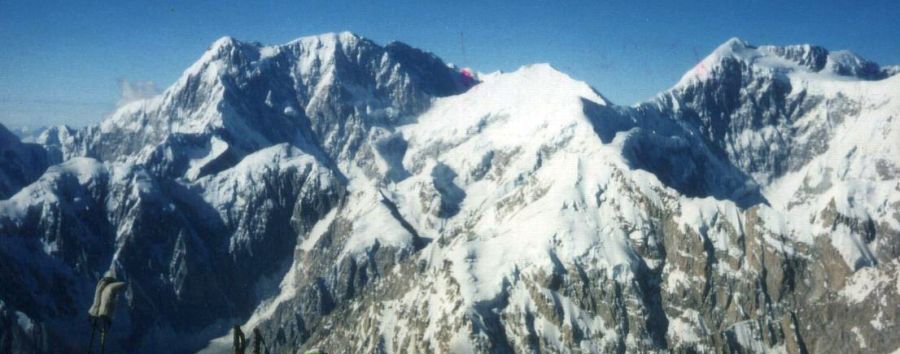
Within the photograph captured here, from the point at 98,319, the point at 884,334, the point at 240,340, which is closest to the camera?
the point at 98,319

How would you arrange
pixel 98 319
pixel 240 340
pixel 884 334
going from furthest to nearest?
1. pixel 884 334
2. pixel 240 340
3. pixel 98 319

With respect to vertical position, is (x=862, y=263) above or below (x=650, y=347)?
above

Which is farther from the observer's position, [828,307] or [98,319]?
[828,307]

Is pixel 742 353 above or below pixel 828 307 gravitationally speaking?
below

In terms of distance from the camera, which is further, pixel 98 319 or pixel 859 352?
pixel 859 352

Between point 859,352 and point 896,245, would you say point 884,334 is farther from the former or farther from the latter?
point 896,245

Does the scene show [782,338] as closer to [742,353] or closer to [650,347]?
[742,353]

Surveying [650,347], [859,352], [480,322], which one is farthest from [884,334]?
[480,322]

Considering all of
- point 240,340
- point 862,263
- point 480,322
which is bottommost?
point 240,340

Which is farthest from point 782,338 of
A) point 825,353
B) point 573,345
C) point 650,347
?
point 573,345
